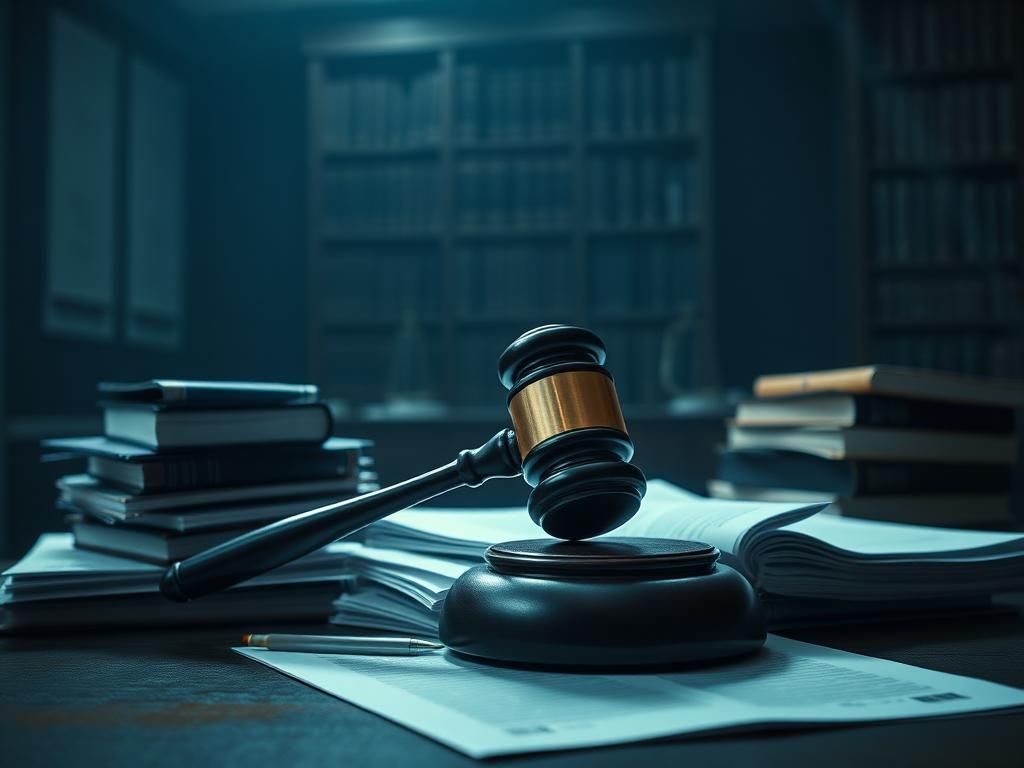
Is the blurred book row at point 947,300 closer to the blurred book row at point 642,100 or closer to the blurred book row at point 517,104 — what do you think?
the blurred book row at point 642,100

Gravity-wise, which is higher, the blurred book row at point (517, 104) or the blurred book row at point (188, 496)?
the blurred book row at point (517, 104)

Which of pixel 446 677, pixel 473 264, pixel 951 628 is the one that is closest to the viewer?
pixel 446 677

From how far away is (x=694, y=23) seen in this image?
403 cm

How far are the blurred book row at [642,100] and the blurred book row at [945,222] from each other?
819 mm

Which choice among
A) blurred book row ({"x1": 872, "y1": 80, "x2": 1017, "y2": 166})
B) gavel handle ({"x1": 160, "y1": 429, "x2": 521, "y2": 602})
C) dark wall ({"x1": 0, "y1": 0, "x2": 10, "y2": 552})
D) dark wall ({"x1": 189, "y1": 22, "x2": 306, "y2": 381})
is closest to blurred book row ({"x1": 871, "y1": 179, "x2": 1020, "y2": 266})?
blurred book row ({"x1": 872, "y1": 80, "x2": 1017, "y2": 166})

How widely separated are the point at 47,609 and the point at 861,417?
82cm

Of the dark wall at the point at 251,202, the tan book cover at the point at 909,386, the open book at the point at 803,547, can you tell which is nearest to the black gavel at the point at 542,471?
the open book at the point at 803,547

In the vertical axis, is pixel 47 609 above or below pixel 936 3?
below

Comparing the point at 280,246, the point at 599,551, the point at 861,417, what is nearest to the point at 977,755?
the point at 599,551

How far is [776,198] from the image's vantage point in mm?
4500

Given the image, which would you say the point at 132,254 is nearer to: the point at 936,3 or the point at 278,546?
the point at 936,3

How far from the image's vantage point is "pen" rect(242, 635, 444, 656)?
0.61m

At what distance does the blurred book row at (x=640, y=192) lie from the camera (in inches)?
161

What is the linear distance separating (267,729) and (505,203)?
379 cm
